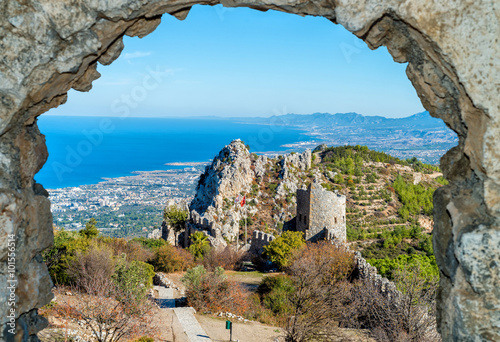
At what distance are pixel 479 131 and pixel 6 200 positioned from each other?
3629 mm

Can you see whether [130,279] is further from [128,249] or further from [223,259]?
[223,259]

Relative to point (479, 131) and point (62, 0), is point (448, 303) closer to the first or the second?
point (479, 131)

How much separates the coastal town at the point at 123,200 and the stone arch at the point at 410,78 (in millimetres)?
37819

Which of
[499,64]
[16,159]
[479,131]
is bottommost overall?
[16,159]

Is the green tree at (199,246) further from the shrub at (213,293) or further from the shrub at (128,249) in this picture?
the shrub at (213,293)

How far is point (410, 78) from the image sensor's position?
146 inches

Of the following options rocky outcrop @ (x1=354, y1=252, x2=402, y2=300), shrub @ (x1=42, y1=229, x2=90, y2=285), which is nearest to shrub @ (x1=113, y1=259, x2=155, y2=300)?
shrub @ (x1=42, y1=229, x2=90, y2=285)

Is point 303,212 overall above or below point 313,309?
above

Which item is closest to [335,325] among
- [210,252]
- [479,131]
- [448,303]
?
[448,303]

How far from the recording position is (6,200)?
11.2ft

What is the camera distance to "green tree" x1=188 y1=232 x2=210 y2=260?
82.8ft

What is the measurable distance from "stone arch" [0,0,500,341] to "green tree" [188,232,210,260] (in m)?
21.3

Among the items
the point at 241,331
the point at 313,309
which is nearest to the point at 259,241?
the point at 241,331

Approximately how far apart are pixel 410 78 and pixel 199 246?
2320 cm
